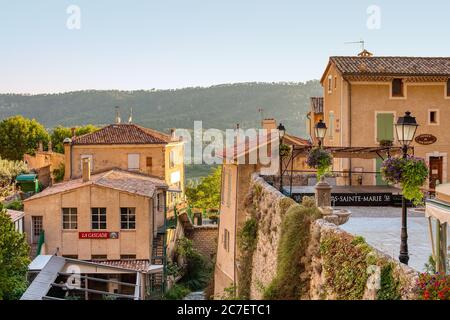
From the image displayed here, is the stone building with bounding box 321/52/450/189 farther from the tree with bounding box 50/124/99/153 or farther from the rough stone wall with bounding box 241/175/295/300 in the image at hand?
the tree with bounding box 50/124/99/153

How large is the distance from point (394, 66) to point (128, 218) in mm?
17232

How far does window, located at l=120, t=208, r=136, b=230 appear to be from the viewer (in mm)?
38156

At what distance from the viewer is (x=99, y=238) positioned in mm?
37688

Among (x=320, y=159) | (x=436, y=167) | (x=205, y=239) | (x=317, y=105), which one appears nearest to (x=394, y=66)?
(x=436, y=167)

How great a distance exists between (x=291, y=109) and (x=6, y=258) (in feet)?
260

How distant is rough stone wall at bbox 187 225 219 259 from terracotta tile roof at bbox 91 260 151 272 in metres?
12.4

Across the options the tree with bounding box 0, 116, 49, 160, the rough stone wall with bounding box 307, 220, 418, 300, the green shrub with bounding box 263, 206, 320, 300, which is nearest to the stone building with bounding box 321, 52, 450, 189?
the green shrub with bounding box 263, 206, 320, 300

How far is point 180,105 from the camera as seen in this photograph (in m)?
123

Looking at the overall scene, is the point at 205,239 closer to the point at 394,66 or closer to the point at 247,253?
the point at 394,66

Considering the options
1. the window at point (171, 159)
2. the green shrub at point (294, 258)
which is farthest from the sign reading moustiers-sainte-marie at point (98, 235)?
the green shrub at point (294, 258)

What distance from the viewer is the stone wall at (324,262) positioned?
30.5 ft

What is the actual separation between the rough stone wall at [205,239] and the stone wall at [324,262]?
1109 inches

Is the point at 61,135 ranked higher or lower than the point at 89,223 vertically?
higher
